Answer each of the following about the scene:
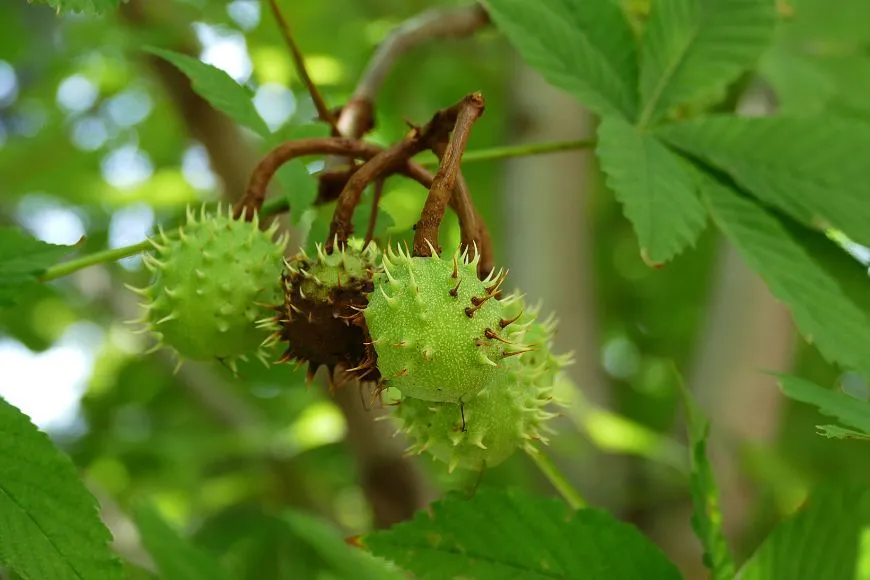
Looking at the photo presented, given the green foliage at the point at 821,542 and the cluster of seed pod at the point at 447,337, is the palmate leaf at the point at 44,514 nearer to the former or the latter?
the cluster of seed pod at the point at 447,337

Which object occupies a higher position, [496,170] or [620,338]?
[496,170]

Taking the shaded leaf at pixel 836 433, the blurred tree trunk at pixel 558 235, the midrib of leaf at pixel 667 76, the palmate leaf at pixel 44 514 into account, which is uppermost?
the blurred tree trunk at pixel 558 235

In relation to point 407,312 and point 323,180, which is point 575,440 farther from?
point 407,312

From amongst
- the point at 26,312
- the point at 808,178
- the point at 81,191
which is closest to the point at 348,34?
the point at 81,191

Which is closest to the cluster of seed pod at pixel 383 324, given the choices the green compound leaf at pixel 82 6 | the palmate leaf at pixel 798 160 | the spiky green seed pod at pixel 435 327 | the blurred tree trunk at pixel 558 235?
the spiky green seed pod at pixel 435 327

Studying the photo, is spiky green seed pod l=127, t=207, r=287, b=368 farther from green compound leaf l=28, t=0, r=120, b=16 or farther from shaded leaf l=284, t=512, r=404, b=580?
shaded leaf l=284, t=512, r=404, b=580

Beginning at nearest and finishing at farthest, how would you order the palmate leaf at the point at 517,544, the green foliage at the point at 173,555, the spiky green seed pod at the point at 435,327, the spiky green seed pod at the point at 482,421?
1. the spiky green seed pod at the point at 435,327
2. the spiky green seed pod at the point at 482,421
3. the palmate leaf at the point at 517,544
4. the green foliage at the point at 173,555
